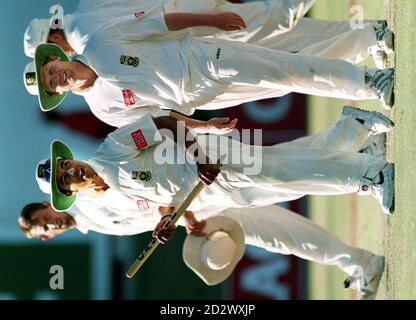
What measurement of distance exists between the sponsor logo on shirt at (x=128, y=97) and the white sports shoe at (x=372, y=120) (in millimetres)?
1163

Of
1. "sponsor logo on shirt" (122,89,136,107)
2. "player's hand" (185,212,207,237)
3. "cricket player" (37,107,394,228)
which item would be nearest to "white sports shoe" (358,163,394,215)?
"cricket player" (37,107,394,228)

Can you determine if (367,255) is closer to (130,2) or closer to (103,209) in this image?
(103,209)

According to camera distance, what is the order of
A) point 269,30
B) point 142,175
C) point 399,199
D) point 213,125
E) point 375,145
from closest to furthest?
point 399,199 → point 142,175 → point 213,125 → point 269,30 → point 375,145

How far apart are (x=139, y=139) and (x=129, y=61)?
42 cm

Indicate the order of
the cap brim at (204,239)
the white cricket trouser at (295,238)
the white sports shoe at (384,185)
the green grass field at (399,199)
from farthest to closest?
1. the cap brim at (204,239)
2. the white cricket trouser at (295,238)
3. the white sports shoe at (384,185)
4. the green grass field at (399,199)

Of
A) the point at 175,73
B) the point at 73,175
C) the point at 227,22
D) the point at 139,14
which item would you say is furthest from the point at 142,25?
the point at 73,175

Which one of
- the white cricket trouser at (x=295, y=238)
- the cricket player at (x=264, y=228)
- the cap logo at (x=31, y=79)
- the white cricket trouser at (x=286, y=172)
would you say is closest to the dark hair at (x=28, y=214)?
the cricket player at (x=264, y=228)

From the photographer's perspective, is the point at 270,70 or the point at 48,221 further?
→ the point at 48,221

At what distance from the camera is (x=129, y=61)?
14.5ft

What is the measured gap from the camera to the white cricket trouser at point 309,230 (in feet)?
15.5

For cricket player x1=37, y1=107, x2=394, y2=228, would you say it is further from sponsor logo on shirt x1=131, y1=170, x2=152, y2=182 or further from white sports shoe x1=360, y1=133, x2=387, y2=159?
white sports shoe x1=360, y1=133, x2=387, y2=159

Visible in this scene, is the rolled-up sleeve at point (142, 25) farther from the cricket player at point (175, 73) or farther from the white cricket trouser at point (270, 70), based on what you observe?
the white cricket trouser at point (270, 70)

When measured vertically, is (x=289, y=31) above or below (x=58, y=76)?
above

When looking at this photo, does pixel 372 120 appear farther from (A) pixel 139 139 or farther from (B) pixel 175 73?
(A) pixel 139 139
